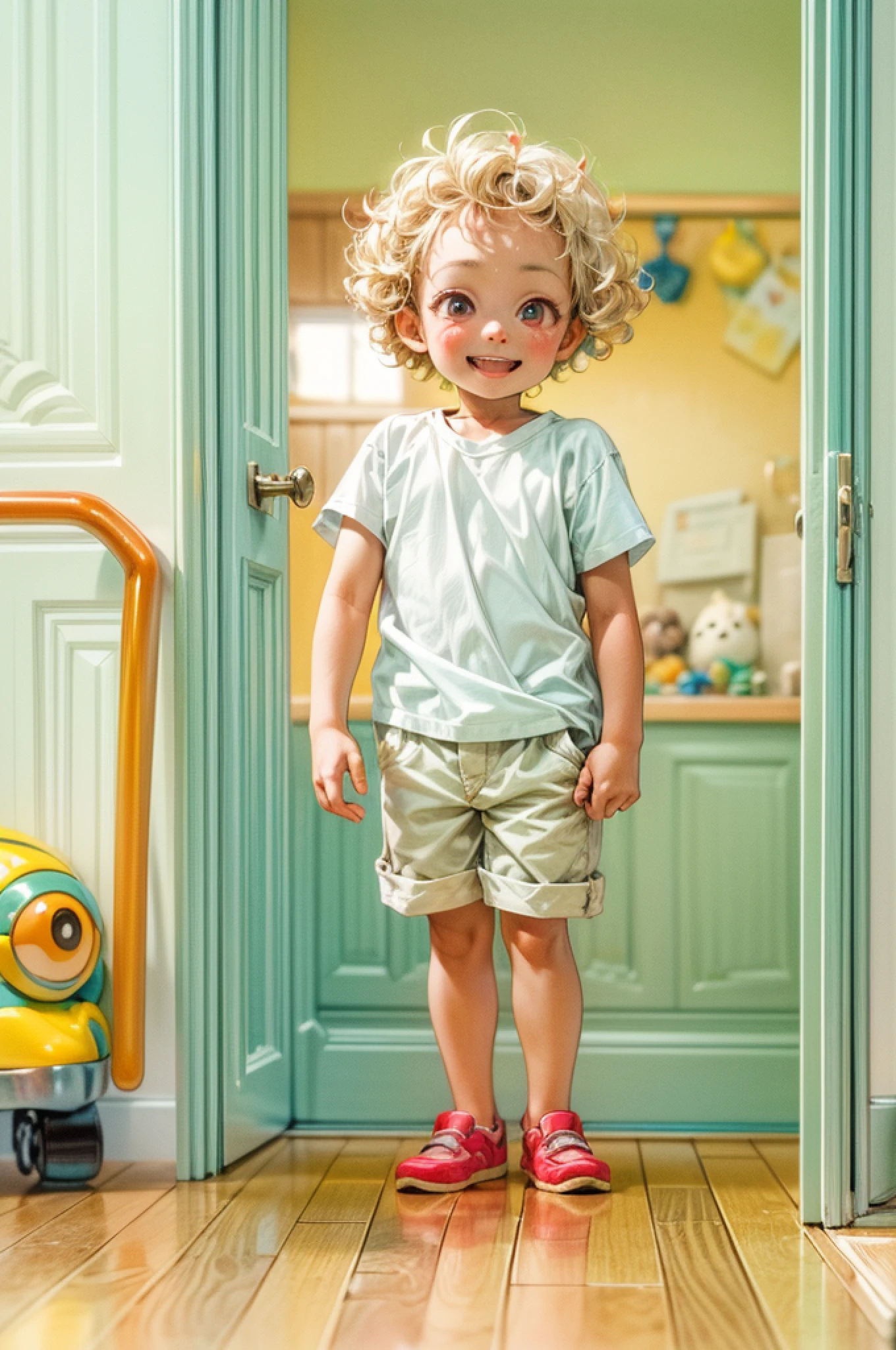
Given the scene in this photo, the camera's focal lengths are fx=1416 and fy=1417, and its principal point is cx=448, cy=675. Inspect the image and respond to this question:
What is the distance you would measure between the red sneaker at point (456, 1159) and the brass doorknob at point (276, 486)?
0.82 metres

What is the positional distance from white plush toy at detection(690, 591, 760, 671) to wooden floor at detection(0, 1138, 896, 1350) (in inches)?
36.9

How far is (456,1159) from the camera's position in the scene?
5.38ft

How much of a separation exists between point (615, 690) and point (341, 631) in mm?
342

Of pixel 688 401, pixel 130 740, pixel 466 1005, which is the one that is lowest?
pixel 466 1005

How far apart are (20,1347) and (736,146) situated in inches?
79.7

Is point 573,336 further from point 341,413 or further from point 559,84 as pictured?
point 559,84

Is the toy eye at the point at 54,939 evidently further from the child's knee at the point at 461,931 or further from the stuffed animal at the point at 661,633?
the stuffed animal at the point at 661,633

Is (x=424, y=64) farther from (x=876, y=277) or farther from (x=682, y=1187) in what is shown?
(x=682, y=1187)

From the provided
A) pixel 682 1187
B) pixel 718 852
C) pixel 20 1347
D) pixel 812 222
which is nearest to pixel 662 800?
pixel 718 852

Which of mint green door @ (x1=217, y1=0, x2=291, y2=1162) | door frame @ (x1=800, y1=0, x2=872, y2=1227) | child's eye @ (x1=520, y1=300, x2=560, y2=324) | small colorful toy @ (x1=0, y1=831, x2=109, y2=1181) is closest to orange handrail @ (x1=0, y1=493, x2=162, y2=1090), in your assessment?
small colorful toy @ (x1=0, y1=831, x2=109, y2=1181)

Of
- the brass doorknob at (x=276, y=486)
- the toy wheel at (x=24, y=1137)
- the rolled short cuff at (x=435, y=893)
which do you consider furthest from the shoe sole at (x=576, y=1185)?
the brass doorknob at (x=276, y=486)

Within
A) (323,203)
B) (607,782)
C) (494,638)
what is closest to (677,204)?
(323,203)

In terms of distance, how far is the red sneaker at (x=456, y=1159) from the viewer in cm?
162

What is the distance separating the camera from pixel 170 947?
1742 millimetres
